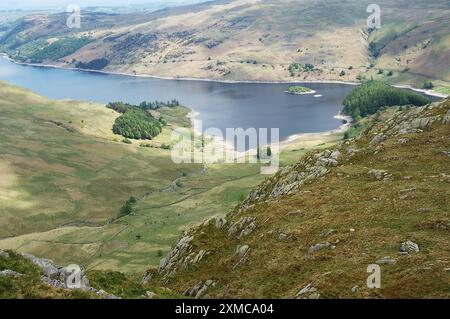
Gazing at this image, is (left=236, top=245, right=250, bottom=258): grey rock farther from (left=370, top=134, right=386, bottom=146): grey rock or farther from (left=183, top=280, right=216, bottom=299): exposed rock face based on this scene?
(left=370, top=134, right=386, bottom=146): grey rock

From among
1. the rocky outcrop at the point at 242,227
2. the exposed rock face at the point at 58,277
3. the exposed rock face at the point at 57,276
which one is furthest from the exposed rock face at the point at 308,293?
the rocky outcrop at the point at 242,227

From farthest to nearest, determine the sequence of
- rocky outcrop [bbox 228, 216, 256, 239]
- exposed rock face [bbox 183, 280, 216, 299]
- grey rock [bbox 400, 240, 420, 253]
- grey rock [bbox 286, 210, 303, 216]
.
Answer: rocky outcrop [bbox 228, 216, 256, 239], grey rock [bbox 286, 210, 303, 216], exposed rock face [bbox 183, 280, 216, 299], grey rock [bbox 400, 240, 420, 253]

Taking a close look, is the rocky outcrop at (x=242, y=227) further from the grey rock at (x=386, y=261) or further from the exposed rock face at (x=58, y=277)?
the exposed rock face at (x=58, y=277)

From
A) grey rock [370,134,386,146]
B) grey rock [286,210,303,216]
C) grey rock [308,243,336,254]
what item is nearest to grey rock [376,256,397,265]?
grey rock [308,243,336,254]

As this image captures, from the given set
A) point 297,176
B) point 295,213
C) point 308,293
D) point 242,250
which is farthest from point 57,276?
point 297,176
